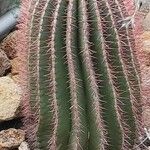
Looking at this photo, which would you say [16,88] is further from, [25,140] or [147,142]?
[147,142]

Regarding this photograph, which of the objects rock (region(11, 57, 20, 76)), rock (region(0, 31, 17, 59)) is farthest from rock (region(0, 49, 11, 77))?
rock (region(0, 31, 17, 59))

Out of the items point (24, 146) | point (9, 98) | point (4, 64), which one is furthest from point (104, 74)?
point (4, 64)

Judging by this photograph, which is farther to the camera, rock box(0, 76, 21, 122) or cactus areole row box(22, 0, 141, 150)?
rock box(0, 76, 21, 122)

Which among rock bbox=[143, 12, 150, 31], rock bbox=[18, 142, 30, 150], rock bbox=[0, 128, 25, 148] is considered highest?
rock bbox=[0, 128, 25, 148]

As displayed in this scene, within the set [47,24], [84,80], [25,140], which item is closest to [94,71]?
[84,80]

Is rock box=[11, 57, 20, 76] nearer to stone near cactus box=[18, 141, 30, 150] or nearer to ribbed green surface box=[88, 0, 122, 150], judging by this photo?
stone near cactus box=[18, 141, 30, 150]

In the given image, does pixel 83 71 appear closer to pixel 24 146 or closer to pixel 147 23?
pixel 24 146

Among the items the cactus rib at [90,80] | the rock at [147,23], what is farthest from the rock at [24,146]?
the rock at [147,23]

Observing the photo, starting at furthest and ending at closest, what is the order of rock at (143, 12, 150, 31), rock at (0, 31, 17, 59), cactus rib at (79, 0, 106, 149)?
1. rock at (143, 12, 150, 31)
2. rock at (0, 31, 17, 59)
3. cactus rib at (79, 0, 106, 149)
